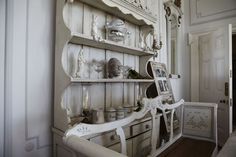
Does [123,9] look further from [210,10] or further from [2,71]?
[210,10]

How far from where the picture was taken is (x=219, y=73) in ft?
7.98

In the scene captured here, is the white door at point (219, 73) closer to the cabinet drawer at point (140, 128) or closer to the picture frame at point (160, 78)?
the picture frame at point (160, 78)

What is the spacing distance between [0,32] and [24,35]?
0.39 feet

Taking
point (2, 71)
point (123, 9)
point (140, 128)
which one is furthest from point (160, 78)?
point (2, 71)

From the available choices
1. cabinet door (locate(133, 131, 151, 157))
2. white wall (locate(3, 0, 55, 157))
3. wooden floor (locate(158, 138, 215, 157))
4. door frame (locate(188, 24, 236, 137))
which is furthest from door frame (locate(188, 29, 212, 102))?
white wall (locate(3, 0, 55, 157))

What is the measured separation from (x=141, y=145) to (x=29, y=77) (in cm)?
98

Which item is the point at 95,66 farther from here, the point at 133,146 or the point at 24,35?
the point at 133,146

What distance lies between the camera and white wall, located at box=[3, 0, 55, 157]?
943mm

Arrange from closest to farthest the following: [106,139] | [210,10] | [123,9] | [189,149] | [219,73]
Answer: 1. [106,139]
2. [123,9]
3. [189,149]
4. [219,73]
5. [210,10]

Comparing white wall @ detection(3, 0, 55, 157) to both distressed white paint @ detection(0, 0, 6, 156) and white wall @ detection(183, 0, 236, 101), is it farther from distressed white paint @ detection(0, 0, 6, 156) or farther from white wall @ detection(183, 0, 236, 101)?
white wall @ detection(183, 0, 236, 101)

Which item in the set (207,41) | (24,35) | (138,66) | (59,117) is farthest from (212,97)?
(24,35)

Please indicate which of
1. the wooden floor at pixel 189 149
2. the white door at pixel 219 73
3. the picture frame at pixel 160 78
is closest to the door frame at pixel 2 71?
the wooden floor at pixel 189 149

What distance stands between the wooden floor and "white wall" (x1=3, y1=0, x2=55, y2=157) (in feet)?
2.93

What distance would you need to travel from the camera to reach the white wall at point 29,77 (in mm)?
943
